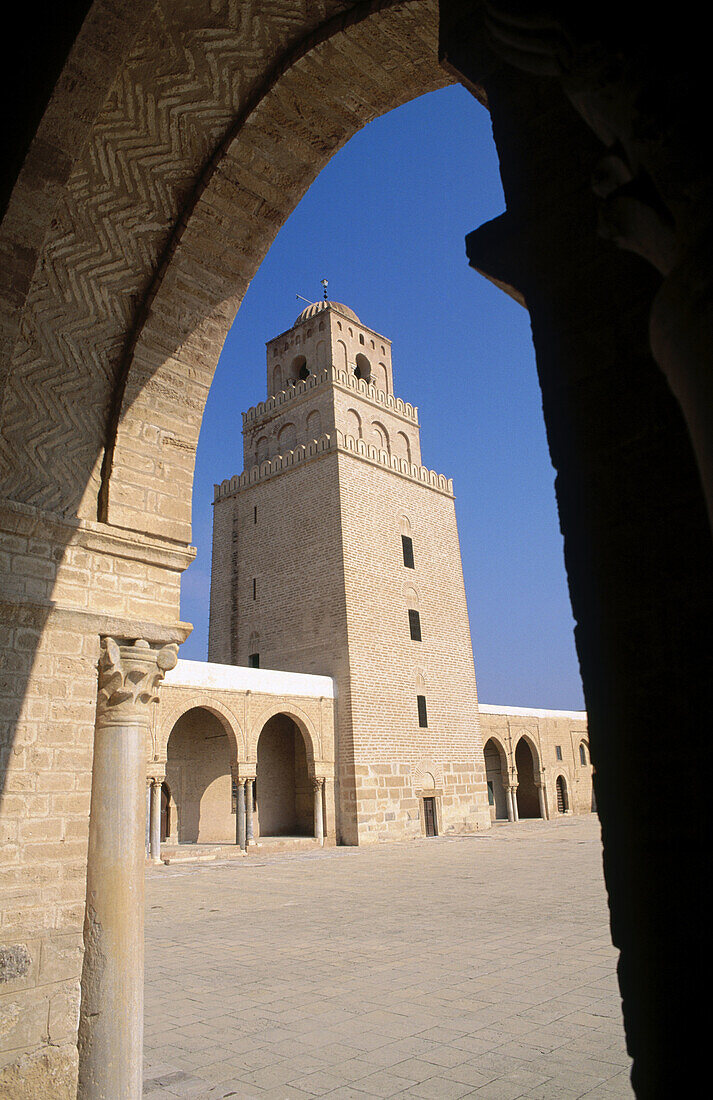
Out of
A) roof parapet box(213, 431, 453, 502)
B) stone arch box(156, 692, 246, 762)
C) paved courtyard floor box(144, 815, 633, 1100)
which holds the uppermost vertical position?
roof parapet box(213, 431, 453, 502)

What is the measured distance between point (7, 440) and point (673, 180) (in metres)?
3.25

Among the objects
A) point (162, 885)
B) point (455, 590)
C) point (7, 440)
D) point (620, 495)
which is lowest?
point (162, 885)

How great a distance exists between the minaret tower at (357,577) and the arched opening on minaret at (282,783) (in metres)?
1.95

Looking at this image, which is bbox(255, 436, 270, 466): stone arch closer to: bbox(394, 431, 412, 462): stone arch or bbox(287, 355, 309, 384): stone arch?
bbox(287, 355, 309, 384): stone arch

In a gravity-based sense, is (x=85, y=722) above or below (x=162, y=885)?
above

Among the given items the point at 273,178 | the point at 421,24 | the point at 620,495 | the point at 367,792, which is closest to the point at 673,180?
the point at 620,495

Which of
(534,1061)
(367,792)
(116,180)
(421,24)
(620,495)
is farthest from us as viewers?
(367,792)

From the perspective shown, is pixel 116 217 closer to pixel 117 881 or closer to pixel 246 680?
pixel 117 881

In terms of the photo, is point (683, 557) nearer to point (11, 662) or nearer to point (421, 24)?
point (421, 24)

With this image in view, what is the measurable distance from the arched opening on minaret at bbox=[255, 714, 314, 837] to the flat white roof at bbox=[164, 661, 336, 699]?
2171 mm

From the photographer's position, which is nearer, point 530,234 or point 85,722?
point 530,234

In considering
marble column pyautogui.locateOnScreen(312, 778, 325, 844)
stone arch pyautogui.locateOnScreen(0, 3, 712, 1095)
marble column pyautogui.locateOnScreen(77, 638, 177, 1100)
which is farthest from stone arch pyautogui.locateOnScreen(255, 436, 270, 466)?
marble column pyautogui.locateOnScreen(77, 638, 177, 1100)

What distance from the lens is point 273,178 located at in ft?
11.7

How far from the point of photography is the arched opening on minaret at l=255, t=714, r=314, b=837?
20.6 m
